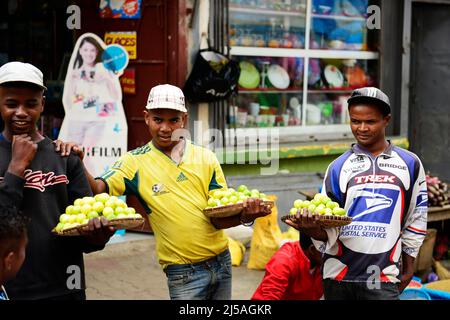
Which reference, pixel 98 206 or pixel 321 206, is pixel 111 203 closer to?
pixel 98 206

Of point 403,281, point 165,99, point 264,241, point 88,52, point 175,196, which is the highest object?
point 88,52

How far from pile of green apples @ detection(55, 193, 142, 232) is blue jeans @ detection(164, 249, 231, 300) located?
56 centimetres

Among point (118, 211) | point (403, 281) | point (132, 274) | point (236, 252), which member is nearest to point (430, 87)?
point (236, 252)

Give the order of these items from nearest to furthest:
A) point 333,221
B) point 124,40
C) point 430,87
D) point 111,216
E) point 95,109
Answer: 1. point 111,216
2. point 333,221
3. point 95,109
4. point 124,40
5. point 430,87

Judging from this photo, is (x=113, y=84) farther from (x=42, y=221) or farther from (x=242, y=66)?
(x=42, y=221)

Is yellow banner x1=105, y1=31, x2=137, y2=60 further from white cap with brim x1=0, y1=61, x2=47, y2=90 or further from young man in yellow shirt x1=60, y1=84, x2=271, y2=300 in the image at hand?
white cap with brim x1=0, y1=61, x2=47, y2=90

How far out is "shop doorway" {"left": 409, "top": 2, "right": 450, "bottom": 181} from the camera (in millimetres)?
10625

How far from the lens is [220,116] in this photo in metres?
8.45

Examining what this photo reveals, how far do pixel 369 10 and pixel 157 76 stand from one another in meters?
3.63

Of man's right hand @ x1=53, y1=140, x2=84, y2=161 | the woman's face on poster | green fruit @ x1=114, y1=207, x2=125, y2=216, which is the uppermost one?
the woman's face on poster

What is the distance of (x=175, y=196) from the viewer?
13.5 feet

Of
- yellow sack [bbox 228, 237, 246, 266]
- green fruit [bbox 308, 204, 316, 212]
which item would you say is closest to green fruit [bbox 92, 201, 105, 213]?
green fruit [bbox 308, 204, 316, 212]

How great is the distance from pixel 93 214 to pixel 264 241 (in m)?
4.24

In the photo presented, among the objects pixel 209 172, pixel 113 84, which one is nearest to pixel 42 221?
pixel 209 172
